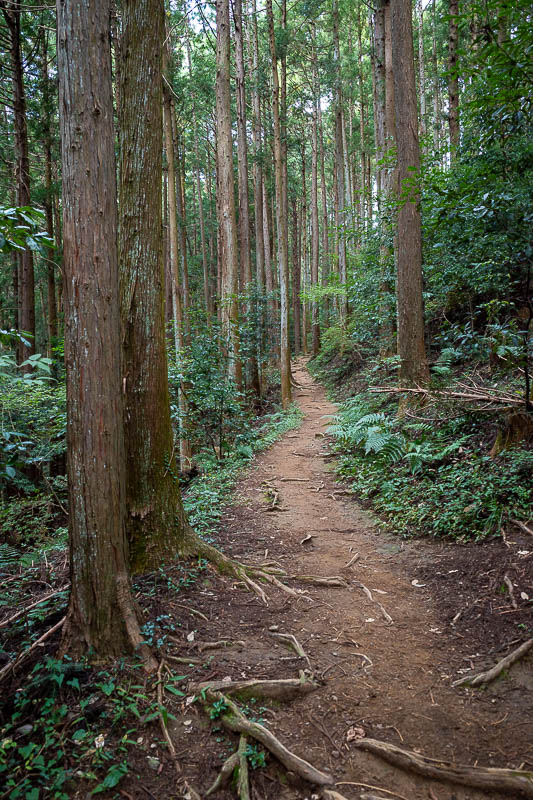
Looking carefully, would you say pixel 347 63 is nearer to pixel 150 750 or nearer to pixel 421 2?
pixel 421 2

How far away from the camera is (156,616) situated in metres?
3.17

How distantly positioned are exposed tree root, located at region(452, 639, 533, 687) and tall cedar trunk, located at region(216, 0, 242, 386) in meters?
7.90

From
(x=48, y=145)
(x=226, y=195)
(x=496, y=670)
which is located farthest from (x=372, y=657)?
(x=48, y=145)

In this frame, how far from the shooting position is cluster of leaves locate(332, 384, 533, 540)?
437cm

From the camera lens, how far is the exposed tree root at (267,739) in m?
2.06

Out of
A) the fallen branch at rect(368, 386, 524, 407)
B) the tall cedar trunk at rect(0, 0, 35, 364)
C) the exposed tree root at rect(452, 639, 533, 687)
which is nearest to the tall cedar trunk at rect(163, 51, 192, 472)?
the tall cedar trunk at rect(0, 0, 35, 364)

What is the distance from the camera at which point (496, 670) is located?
2.69 meters

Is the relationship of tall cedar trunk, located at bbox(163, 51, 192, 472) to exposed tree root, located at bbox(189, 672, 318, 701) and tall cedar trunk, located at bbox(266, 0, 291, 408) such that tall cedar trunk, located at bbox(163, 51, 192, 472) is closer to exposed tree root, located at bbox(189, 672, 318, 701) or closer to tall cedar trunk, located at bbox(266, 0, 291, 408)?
tall cedar trunk, located at bbox(266, 0, 291, 408)

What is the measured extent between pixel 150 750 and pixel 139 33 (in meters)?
5.19

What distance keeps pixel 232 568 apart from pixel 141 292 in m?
2.62

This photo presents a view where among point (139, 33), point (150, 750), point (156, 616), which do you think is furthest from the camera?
point (139, 33)

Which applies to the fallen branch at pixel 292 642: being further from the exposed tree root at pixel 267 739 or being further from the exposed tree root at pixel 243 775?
the exposed tree root at pixel 243 775

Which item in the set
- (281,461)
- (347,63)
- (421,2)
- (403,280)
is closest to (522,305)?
(403,280)

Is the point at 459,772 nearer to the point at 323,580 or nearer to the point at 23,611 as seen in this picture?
the point at 323,580
